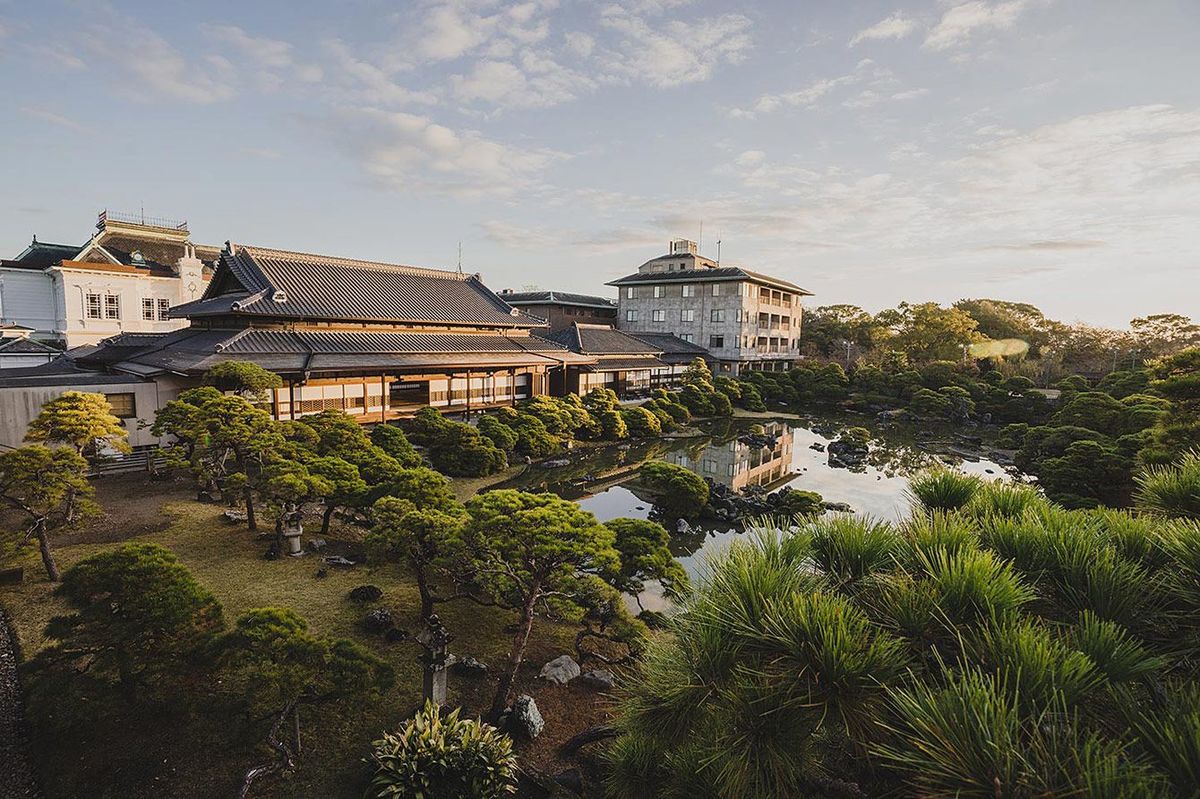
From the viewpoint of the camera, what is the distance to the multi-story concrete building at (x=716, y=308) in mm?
51719

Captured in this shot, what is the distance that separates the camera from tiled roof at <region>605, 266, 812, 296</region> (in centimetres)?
5112

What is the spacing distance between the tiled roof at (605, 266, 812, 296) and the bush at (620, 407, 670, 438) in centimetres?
2577

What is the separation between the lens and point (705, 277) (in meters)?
52.5

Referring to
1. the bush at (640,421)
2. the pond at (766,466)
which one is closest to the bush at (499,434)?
the pond at (766,466)

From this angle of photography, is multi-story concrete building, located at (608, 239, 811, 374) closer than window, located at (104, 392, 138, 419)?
No

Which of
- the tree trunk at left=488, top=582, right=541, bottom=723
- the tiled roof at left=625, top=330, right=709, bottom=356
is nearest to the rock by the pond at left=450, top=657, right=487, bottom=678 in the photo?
the tree trunk at left=488, top=582, right=541, bottom=723

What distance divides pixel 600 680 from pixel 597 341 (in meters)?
32.2

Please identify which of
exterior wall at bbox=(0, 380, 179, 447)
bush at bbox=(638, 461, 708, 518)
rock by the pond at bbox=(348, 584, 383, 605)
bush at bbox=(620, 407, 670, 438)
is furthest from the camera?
bush at bbox=(620, 407, 670, 438)

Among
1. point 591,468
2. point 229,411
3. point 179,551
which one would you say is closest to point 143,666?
point 179,551

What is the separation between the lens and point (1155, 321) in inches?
1847

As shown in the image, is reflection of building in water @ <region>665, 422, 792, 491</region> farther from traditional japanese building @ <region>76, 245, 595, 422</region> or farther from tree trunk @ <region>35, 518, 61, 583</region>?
tree trunk @ <region>35, 518, 61, 583</region>

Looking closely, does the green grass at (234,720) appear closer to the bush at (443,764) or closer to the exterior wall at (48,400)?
the bush at (443,764)

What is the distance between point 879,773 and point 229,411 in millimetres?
15444

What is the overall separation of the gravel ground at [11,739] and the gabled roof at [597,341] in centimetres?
3066
